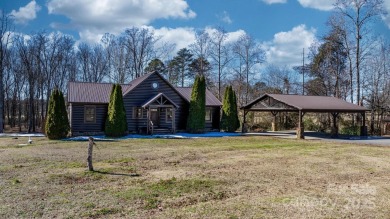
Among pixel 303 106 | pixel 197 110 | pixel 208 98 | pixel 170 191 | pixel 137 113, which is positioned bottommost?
pixel 170 191

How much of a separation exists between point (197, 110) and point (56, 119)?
944 centimetres

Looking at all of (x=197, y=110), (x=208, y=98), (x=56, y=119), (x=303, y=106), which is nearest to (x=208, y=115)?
(x=208, y=98)

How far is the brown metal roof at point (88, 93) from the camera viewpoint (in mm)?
22594

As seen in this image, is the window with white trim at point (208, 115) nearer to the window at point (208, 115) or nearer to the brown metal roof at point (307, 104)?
the window at point (208, 115)

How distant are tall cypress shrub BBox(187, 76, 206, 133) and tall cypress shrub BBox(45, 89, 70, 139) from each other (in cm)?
852

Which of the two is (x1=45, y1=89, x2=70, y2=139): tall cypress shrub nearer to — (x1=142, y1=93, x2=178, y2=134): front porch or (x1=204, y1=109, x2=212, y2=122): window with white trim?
(x1=142, y1=93, x2=178, y2=134): front porch

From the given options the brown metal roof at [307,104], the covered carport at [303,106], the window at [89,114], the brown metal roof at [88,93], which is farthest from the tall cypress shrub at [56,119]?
the brown metal roof at [307,104]

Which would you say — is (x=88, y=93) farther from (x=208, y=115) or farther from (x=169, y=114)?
(x=208, y=115)

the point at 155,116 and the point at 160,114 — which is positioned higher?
the point at 160,114

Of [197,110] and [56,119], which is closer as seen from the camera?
[56,119]

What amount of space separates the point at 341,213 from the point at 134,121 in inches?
757

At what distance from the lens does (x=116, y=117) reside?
21516 millimetres

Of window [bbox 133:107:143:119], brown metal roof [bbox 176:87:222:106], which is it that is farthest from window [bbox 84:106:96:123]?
brown metal roof [bbox 176:87:222:106]

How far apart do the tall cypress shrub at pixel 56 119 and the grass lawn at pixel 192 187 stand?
740 centimetres
